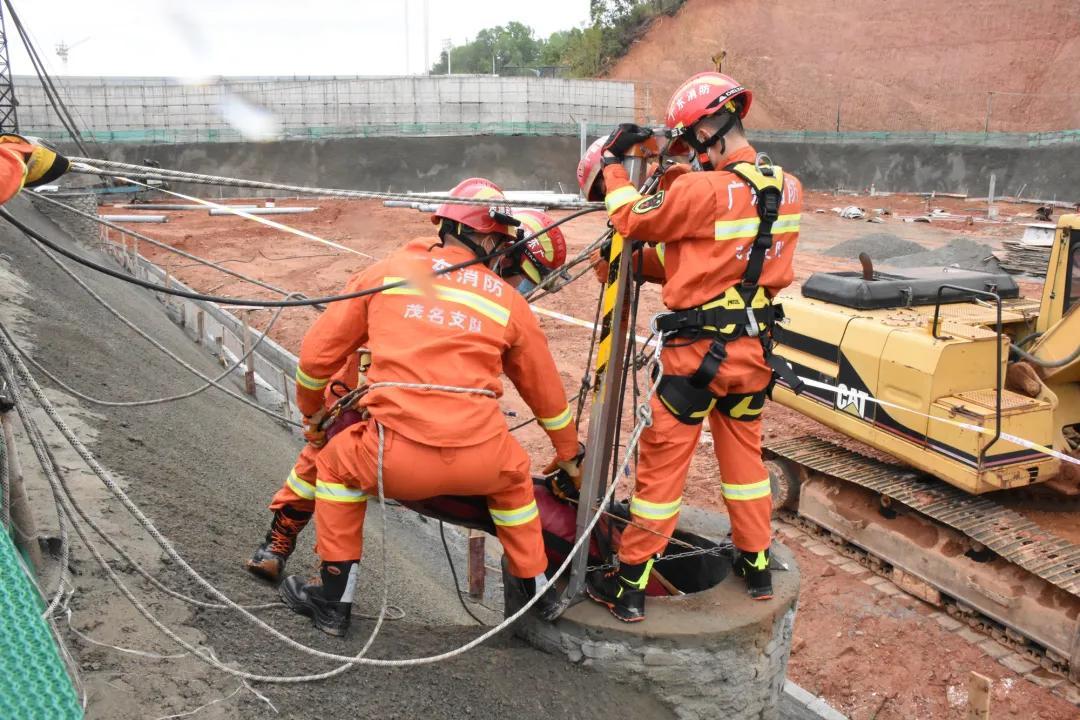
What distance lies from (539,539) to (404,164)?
3025cm

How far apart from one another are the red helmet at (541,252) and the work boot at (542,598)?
1522 millimetres

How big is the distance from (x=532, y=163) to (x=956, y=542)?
1126 inches

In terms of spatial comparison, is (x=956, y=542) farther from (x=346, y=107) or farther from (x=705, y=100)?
(x=346, y=107)

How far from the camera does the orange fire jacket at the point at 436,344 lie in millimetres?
3412

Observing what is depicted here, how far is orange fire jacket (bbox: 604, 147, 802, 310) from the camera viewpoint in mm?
3740

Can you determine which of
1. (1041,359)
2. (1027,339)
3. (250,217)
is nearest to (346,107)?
(250,217)

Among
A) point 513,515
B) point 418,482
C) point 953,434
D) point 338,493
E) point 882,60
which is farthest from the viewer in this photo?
point 882,60

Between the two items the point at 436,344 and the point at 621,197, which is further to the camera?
the point at 621,197

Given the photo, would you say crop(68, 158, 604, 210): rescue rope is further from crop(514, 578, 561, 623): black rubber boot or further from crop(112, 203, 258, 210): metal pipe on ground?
crop(112, 203, 258, 210): metal pipe on ground

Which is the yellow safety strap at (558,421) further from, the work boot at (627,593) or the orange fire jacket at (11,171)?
the orange fire jacket at (11,171)

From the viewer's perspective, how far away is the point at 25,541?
3.34 m

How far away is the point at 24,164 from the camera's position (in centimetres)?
304

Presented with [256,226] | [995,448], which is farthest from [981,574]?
[256,226]

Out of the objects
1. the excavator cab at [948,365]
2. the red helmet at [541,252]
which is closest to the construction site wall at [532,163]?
the excavator cab at [948,365]
